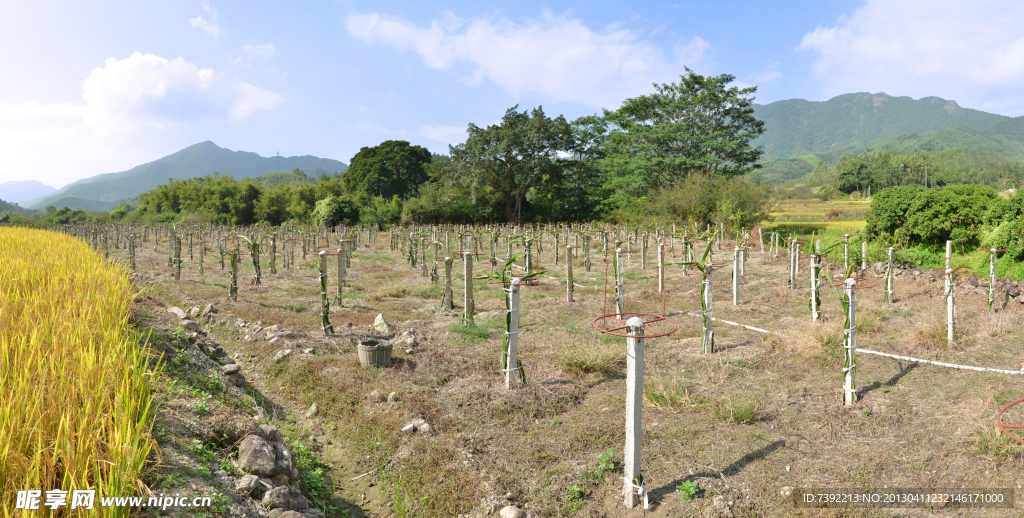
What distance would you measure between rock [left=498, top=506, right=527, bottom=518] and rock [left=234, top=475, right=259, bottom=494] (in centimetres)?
183

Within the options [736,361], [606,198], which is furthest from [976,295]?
[606,198]

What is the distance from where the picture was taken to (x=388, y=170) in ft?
174

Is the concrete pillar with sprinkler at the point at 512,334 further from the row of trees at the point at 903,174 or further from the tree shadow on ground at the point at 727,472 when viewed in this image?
the row of trees at the point at 903,174

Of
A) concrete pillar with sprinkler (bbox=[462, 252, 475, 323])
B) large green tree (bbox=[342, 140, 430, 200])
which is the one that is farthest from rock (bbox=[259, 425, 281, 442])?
large green tree (bbox=[342, 140, 430, 200])

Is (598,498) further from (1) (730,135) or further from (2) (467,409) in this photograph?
(1) (730,135)

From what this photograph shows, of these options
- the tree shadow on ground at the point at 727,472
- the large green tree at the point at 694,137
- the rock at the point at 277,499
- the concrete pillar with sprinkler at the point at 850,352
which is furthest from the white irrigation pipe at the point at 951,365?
the large green tree at the point at 694,137

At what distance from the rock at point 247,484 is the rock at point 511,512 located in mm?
1833

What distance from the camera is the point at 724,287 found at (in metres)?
13.3

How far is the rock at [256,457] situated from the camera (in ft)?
12.2

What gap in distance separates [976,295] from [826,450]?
9.55 meters

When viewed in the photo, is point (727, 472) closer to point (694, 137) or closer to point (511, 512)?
point (511, 512)

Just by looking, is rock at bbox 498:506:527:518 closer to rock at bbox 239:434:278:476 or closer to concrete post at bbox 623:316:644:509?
concrete post at bbox 623:316:644:509

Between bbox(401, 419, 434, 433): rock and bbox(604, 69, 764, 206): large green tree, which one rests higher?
bbox(604, 69, 764, 206): large green tree

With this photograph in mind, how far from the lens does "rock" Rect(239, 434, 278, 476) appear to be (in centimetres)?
373
